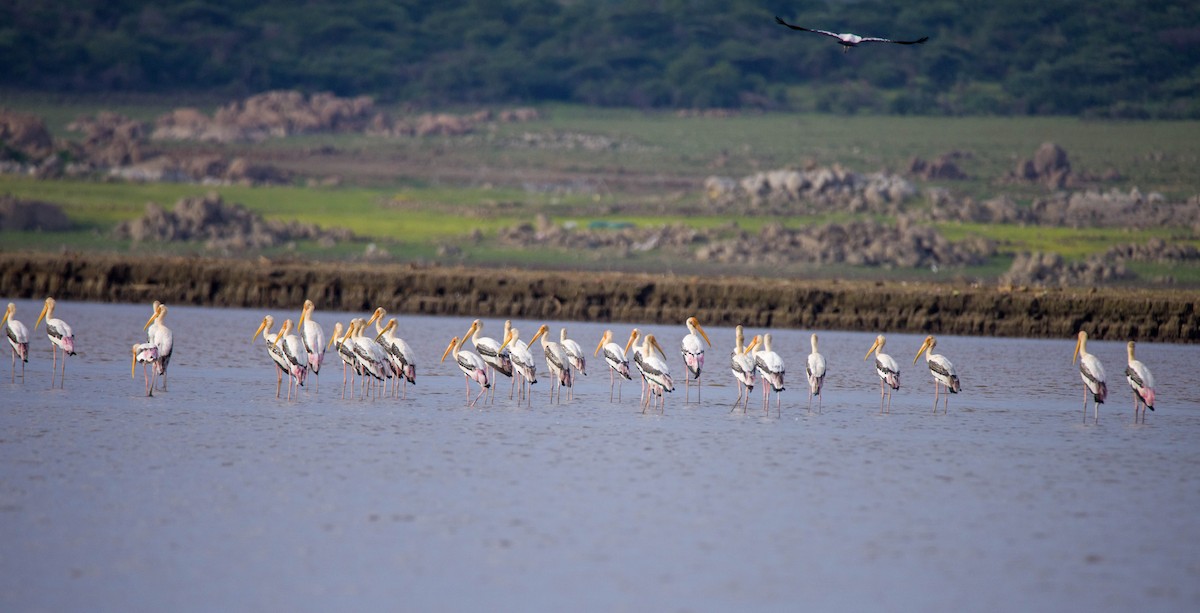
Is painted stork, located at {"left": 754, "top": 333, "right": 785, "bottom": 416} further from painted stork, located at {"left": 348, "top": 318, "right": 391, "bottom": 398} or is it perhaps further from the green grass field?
the green grass field

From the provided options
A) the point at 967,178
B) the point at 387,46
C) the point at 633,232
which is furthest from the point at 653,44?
the point at 633,232

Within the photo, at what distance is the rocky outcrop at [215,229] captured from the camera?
65.8 meters

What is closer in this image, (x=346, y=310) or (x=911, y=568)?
(x=911, y=568)

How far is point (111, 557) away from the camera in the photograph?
43.9ft

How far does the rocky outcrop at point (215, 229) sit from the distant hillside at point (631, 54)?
39831 millimetres

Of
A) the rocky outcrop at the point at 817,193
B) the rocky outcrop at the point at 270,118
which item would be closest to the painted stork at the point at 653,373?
the rocky outcrop at the point at 817,193

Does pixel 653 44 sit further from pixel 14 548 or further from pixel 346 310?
pixel 14 548

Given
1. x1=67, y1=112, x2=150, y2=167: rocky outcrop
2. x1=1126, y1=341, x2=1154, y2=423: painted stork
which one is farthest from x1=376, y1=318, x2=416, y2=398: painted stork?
x1=67, y1=112, x2=150, y2=167: rocky outcrop

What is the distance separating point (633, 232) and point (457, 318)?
23698 millimetres

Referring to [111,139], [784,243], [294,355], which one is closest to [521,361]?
[294,355]

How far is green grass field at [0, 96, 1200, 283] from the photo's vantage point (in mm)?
67312

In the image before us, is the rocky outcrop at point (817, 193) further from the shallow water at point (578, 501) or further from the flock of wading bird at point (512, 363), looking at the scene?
the flock of wading bird at point (512, 363)

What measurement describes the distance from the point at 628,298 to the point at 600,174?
44.8 metres

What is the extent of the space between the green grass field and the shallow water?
36.8 meters
